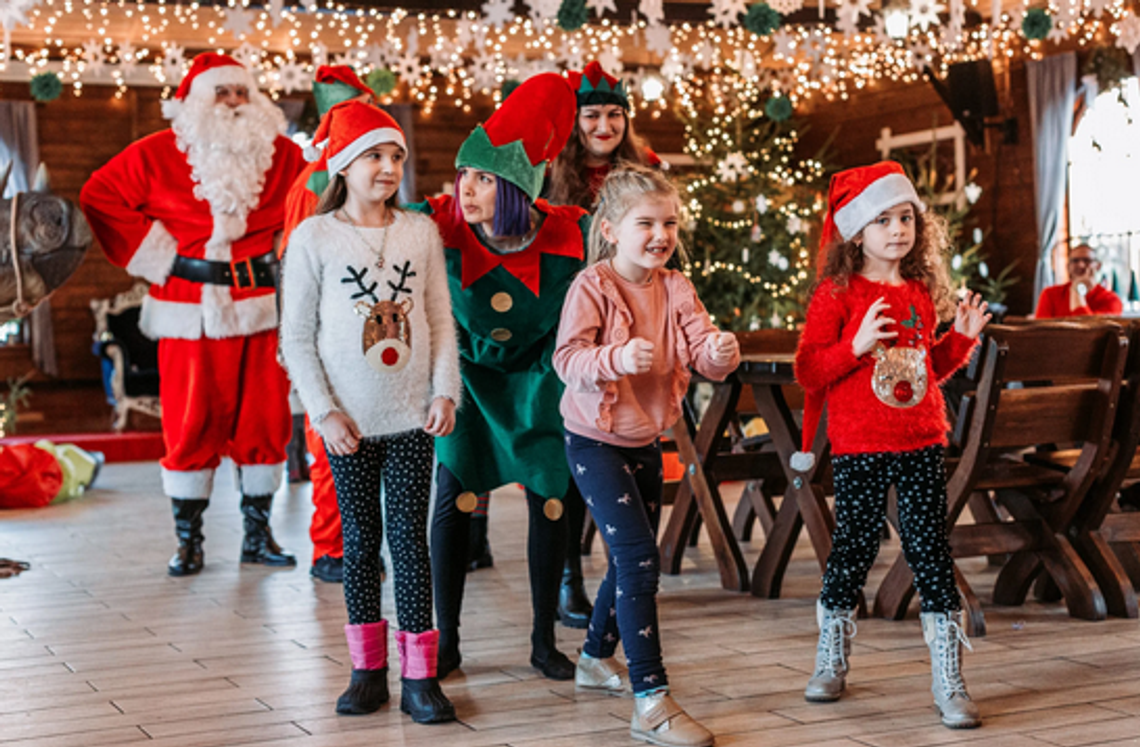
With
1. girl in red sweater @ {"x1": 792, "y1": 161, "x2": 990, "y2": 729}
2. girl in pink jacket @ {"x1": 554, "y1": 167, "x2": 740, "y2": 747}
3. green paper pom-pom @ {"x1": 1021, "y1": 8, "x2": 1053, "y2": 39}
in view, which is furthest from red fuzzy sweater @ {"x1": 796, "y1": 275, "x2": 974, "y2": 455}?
green paper pom-pom @ {"x1": 1021, "y1": 8, "x2": 1053, "y2": 39}

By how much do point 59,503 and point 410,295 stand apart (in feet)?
14.8

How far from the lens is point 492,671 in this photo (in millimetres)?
3088

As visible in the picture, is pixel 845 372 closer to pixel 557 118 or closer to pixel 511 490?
pixel 557 118

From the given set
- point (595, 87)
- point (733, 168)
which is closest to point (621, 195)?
point (595, 87)

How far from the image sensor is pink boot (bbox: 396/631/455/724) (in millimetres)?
2662

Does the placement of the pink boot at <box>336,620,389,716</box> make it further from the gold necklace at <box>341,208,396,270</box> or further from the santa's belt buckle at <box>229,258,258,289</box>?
the santa's belt buckle at <box>229,258,258,289</box>

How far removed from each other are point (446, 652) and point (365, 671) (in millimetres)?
318

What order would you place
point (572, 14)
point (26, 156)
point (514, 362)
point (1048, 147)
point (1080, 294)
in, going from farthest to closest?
point (26, 156) → point (1048, 147) → point (1080, 294) → point (572, 14) → point (514, 362)

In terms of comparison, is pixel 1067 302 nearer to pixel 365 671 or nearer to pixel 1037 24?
pixel 1037 24

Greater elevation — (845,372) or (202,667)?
(845,372)

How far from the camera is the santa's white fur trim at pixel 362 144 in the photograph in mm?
2713

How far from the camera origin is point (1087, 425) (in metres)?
3.63

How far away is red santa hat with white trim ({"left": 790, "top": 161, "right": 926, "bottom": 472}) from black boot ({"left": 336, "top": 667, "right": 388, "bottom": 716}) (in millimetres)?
1089

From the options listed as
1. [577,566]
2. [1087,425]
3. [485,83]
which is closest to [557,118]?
[577,566]
